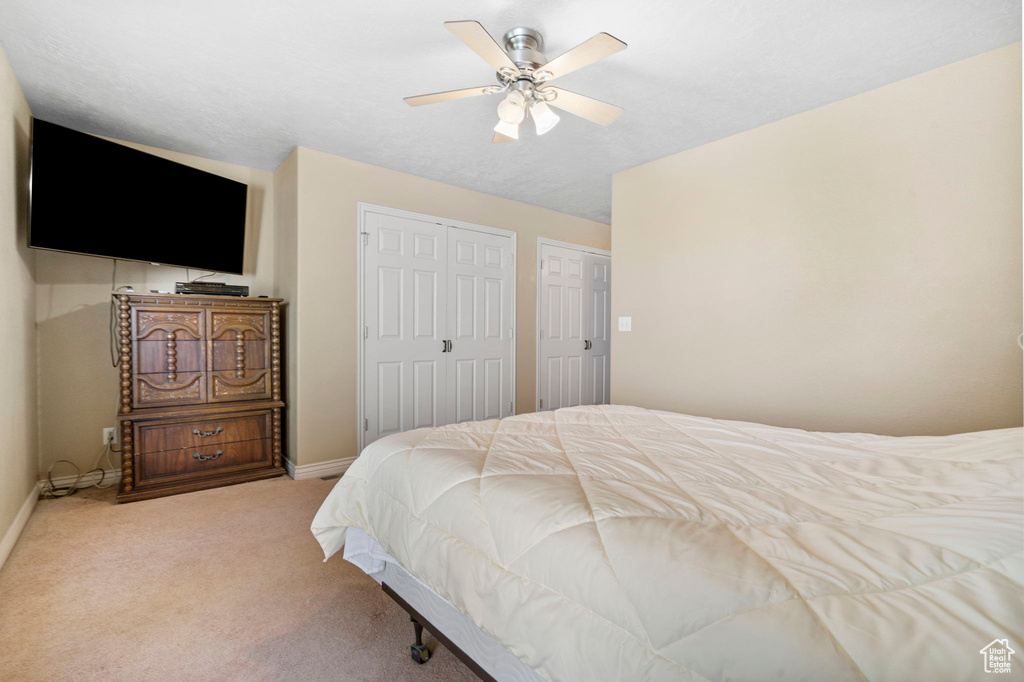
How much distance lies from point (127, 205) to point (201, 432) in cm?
153

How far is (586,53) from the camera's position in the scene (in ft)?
5.74

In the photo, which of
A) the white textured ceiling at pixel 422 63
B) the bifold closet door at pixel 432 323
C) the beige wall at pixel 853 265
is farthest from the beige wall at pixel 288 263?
the beige wall at pixel 853 265

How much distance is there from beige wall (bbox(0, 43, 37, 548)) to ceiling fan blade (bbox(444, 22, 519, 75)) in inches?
88.1

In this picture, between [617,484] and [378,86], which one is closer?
[617,484]

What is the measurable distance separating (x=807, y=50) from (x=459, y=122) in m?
1.87

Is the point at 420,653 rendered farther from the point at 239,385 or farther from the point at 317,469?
the point at 239,385

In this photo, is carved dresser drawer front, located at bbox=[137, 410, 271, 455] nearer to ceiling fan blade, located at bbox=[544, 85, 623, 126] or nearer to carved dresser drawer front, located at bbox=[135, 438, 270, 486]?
carved dresser drawer front, located at bbox=[135, 438, 270, 486]

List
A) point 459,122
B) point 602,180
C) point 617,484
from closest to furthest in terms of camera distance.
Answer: point 617,484, point 459,122, point 602,180

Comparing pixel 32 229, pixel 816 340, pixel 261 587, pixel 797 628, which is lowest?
pixel 261 587

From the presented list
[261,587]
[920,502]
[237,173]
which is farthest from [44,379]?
[920,502]

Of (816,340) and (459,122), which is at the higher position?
(459,122)

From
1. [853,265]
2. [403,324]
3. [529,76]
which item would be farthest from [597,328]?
[529,76]

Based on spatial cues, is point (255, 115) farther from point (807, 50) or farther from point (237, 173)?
point (807, 50)

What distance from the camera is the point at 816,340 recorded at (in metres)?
2.63
